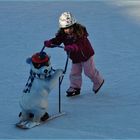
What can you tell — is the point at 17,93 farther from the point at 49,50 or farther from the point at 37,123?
the point at 49,50

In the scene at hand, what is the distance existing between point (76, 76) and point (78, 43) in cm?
36

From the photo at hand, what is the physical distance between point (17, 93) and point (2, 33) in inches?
69.8

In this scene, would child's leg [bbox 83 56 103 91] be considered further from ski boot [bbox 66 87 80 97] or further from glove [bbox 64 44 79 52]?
glove [bbox 64 44 79 52]

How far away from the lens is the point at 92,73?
5.11 meters

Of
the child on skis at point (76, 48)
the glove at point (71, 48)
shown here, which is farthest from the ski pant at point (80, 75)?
the glove at point (71, 48)

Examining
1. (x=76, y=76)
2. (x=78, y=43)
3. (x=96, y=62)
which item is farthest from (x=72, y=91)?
(x=96, y=62)

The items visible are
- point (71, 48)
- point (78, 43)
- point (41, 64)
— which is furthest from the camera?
point (78, 43)

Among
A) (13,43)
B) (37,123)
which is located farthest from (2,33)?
(37,123)

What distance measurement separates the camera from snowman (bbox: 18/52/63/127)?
453cm

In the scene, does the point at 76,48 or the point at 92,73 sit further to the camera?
the point at 92,73

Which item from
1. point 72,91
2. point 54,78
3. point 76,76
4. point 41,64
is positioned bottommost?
point 72,91

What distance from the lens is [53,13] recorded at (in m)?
7.57

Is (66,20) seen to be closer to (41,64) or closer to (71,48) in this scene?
(71,48)

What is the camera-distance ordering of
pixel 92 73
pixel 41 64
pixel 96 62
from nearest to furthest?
pixel 41 64
pixel 92 73
pixel 96 62
